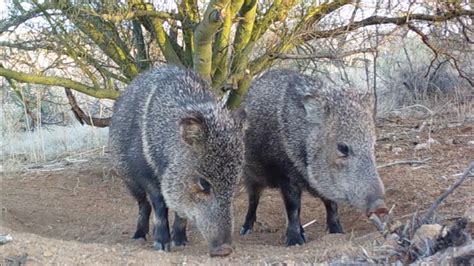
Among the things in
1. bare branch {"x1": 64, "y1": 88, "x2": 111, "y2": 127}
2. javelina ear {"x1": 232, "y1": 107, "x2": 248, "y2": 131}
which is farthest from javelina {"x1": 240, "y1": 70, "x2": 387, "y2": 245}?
bare branch {"x1": 64, "y1": 88, "x2": 111, "y2": 127}

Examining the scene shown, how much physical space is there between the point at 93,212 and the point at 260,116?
1.96 meters

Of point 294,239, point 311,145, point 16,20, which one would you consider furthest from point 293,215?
point 16,20

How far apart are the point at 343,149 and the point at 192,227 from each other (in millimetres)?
1620

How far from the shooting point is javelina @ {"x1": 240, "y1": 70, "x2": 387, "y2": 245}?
4160 millimetres

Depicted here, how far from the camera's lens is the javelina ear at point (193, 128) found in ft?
12.9

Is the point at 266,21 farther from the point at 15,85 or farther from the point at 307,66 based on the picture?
the point at 15,85

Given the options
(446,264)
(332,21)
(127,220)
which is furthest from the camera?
(332,21)

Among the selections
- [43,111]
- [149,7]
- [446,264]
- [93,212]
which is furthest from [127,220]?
[43,111]

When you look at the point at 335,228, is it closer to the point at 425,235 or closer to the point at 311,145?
the point at 311,145

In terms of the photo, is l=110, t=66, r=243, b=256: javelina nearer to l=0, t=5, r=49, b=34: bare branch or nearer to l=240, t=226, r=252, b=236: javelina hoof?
l=240, t=226, r=252, b=236: javelina hoof

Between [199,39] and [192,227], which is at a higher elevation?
[199,39]

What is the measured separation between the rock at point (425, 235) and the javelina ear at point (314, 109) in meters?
1.55

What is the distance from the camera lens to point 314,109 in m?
4.50

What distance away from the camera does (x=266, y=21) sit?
630 centimetres
